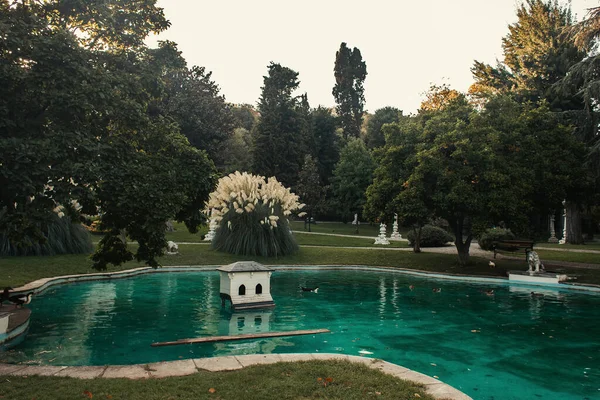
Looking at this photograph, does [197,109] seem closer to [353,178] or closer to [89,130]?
[353,178]

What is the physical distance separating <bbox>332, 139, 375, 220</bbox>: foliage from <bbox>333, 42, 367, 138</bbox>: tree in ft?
50.9

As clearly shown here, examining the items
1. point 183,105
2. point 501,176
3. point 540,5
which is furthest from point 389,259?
point 183,105

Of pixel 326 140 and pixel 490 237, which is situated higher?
pixel 326 140

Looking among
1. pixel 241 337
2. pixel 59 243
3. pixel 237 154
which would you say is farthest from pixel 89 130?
pixel 237 154

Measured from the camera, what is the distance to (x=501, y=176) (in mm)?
17688

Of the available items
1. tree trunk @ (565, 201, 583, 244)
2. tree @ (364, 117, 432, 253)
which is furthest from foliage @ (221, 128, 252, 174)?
tree trunk @ (565, 201, 583, 244)

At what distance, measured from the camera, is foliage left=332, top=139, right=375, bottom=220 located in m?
47.5

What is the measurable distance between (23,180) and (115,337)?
397 cm

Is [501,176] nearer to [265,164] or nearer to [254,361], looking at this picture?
[254,361]

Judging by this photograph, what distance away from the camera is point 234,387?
5926 mm

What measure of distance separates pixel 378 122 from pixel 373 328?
167 feet

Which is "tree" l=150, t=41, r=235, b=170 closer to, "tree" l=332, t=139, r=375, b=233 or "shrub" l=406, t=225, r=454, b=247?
"tree" l=332, t=139, r=375, b=233

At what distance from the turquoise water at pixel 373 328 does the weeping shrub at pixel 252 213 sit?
4.66m

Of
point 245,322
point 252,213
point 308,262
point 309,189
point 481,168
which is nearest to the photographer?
point 245,322
